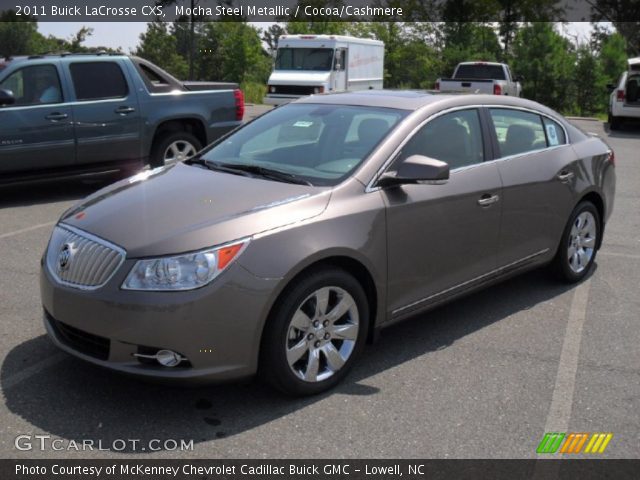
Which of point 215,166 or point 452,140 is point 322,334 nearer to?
point 215,166

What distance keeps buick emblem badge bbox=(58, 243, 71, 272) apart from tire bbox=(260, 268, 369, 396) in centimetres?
107

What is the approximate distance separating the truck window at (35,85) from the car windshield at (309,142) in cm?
451

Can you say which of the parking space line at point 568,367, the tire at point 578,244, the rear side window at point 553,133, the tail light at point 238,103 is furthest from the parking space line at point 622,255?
the tail light at point 238,103

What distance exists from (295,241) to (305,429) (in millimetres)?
911

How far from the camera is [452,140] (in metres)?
4.94

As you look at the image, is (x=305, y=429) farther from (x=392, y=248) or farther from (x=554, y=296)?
(x=554, y=296)

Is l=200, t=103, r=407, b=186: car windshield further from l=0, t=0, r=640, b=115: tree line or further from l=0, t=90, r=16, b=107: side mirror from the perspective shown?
l=0, t=0, r=640, b=115: tree line

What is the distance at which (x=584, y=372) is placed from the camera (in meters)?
4.46

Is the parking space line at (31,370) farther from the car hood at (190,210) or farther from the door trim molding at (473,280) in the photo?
the door trim molding at (473,280)

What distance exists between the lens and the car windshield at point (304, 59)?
23203 millimetres

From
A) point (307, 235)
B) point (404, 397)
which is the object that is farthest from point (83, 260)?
point (404, 397)

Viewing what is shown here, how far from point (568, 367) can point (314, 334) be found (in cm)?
161

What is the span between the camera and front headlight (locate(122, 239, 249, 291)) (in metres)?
3.56

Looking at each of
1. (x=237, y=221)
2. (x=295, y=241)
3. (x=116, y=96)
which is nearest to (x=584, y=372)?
(x=295, y=241)
